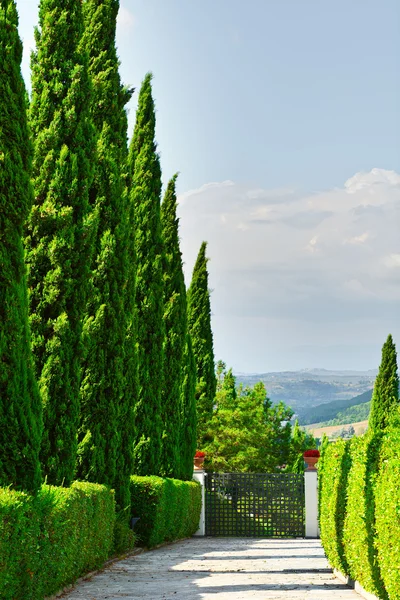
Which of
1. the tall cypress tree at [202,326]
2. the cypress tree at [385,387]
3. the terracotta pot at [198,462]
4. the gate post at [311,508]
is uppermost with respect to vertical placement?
the tall cypress tree at [202,326]

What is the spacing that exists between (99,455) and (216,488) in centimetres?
1049

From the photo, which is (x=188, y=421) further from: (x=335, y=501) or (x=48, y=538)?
(x=48, y=538)

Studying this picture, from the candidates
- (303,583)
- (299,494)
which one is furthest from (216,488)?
(303,583)

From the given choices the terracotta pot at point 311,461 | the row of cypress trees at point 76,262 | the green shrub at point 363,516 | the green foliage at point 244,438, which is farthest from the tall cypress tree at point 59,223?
the green foliage at point 244,438

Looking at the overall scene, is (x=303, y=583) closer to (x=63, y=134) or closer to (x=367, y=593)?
(x=367, y=593)

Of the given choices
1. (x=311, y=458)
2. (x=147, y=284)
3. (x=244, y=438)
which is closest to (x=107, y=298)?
(x=147, y=284)

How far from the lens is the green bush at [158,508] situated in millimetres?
14156

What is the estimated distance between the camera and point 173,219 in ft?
65.0

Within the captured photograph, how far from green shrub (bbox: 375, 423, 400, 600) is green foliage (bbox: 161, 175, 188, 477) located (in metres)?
10.8

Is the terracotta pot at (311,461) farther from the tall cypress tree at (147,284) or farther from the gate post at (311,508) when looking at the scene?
the tall cypress tree at (147,284)

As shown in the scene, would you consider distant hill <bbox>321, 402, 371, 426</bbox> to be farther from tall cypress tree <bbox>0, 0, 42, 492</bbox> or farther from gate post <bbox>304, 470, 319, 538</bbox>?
tall cypress tree <bbox>0, 0, 42, 492</bbox>

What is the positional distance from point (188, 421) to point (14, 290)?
13837mm

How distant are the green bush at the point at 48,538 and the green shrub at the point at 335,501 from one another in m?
2.96

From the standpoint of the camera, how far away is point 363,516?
755 cm
